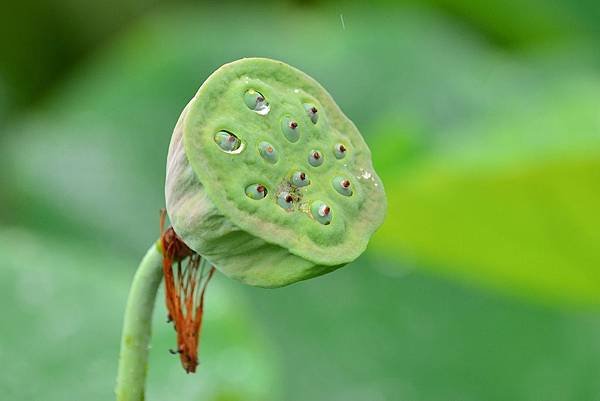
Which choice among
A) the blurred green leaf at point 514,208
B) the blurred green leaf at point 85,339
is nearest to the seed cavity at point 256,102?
the blurred green leaf at point 85,339

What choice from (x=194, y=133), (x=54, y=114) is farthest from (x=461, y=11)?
(x=194, y=133)

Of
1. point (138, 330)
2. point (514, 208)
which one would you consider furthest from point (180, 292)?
point (514, 208)

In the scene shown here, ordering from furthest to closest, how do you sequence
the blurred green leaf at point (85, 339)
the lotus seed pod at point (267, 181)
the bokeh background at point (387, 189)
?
1. the bokeh background at point (387, 189)
2. the blurred green leaf at point (85, 339)
3. the lotus seed pod at point (267, 181)

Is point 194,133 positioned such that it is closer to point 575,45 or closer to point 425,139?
point 425,139

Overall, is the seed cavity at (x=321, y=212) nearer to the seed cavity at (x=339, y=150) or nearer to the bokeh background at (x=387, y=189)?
the seed cavity at (x=339, y=150)

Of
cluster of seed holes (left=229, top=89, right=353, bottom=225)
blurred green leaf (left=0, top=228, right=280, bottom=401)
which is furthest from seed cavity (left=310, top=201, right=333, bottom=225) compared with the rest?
blurred green leaf (left=0, top=228, right=280, bottom=401)

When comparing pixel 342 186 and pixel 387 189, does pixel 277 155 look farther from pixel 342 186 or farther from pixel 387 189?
pixel 387 189
